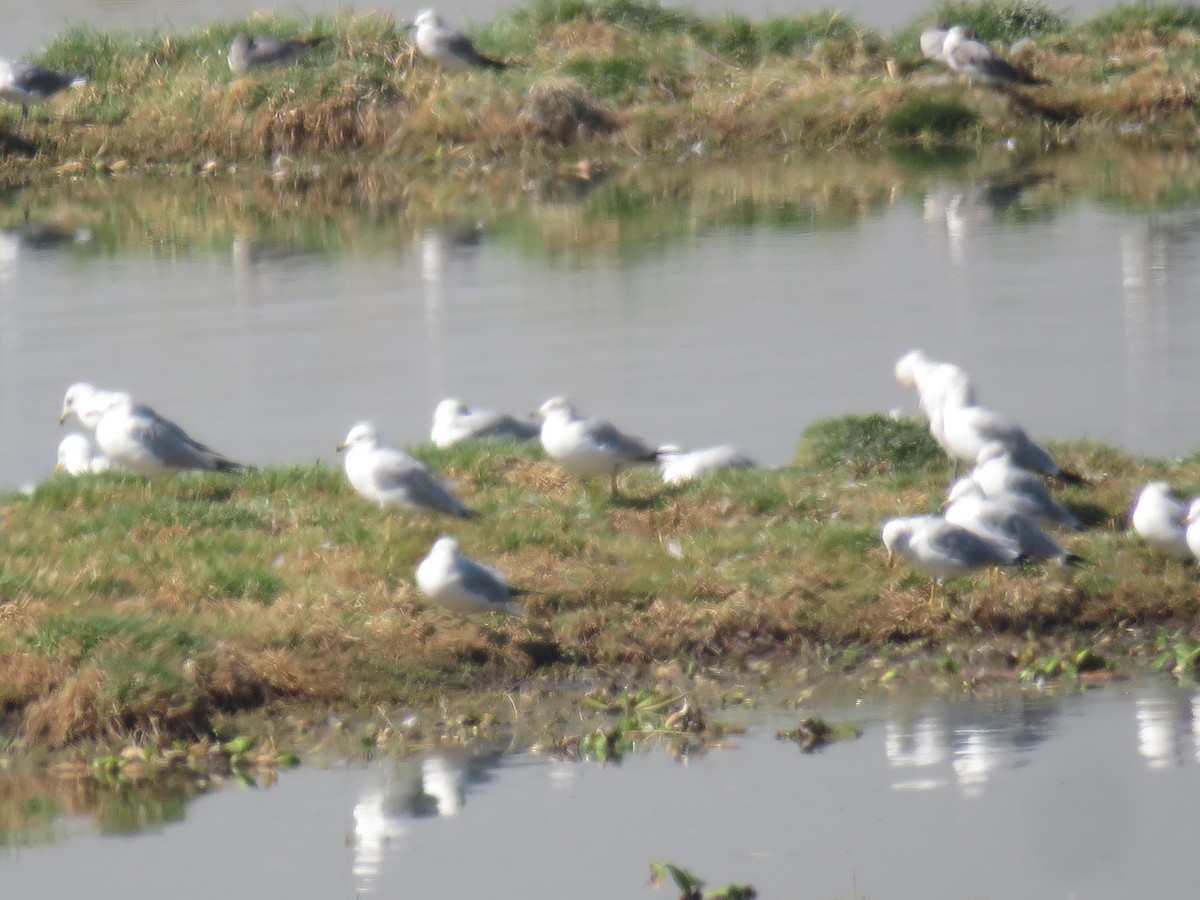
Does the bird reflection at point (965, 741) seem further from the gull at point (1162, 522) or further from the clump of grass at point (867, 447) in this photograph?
the clump of grass at point (867, 447)

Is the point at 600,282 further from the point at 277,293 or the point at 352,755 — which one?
the point at 352,755

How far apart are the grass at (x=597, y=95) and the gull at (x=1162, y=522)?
54.0 feet

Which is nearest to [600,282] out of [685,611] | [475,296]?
[475,296]

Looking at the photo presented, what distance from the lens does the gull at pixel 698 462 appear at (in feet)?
31.0

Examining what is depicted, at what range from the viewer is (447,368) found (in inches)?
536

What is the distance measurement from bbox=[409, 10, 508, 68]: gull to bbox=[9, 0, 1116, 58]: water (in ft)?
8.12

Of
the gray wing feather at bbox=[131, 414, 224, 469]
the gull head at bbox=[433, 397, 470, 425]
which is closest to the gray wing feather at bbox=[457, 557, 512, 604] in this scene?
the gray wing feather at bbox=[131, 414, 224, 469]

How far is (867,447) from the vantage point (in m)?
9.67

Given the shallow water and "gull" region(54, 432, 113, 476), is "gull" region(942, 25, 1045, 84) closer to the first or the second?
the shallow water

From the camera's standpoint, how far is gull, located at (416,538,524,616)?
7484 mm

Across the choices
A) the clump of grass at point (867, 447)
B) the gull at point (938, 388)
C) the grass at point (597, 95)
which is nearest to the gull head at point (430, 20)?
the grass at point (597, 95)

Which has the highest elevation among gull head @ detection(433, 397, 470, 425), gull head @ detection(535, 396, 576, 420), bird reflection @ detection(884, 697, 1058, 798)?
gull head @ detection(535, 396, 576, 420)

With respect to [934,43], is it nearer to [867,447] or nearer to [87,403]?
[87,403]

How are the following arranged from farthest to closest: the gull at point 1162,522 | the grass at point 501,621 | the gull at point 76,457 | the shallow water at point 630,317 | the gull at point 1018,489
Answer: the shallow water at point 630,317, the gull at point 76,457, the gull at point 1018,489, the gull at point 1162,522, the grass at point 501,621
